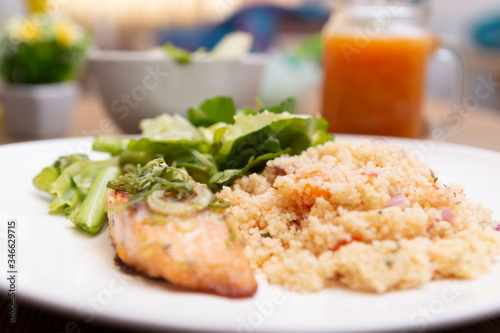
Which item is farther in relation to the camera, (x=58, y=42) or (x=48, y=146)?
(x=58, y=42)

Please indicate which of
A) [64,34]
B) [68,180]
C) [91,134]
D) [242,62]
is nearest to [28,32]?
[64,34]

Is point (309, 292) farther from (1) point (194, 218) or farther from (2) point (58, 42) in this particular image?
(2) point (58, 42)

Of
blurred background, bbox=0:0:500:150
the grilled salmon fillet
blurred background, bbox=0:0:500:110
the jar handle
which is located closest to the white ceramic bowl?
blurred background, bbox=0:0:500:150

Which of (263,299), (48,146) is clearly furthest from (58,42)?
(263,299)

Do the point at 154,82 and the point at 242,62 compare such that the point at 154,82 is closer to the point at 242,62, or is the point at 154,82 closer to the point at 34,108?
the point at 242,62

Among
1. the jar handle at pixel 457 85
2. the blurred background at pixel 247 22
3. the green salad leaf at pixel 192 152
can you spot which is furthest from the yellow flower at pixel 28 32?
the blurred background at pixel 247 22

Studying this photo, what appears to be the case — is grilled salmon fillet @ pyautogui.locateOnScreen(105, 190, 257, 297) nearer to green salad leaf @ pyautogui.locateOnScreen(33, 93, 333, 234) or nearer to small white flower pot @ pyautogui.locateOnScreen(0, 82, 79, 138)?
green salad leaf @ pyautogui.locateOnScreen(33, 93, 333, 234)
